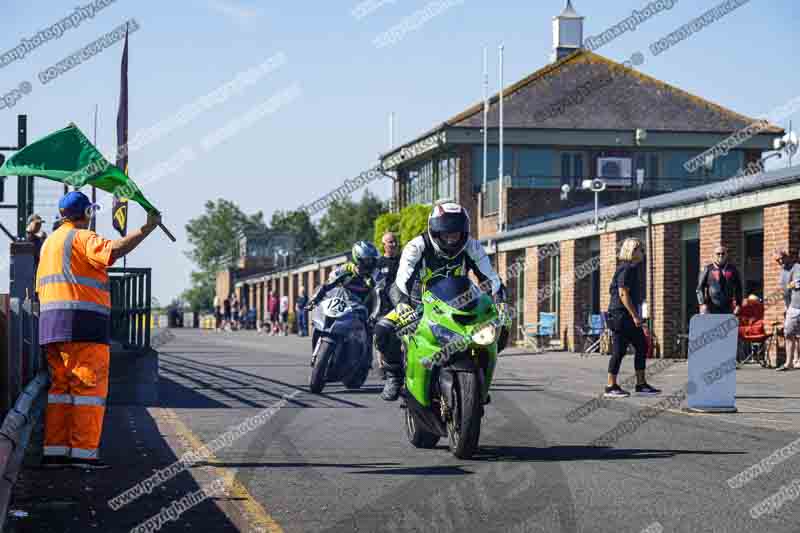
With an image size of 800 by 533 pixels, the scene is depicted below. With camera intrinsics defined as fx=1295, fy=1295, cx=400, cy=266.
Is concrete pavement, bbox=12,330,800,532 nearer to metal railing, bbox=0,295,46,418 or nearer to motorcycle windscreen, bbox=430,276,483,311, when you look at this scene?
metal railing, bbox=0,295,46,418

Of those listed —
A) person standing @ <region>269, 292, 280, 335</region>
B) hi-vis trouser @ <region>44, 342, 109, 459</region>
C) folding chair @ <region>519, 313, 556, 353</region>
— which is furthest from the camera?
person standing @ <region>269, 292, 280, 335</region>

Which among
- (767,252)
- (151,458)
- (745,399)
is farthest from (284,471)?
(767,252)

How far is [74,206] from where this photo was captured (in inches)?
341

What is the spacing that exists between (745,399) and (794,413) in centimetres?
196

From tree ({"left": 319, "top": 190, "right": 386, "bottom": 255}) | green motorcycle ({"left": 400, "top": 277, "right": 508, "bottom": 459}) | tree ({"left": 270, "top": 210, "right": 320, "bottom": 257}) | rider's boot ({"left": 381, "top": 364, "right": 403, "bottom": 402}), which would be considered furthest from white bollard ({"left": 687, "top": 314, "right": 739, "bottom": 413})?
tree ({"left": 270, "top": 210, "right": 320, "bottom": 257})

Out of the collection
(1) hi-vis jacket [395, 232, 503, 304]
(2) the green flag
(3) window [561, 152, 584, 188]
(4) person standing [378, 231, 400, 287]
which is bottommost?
(1) hi-vis jacket [395, 232, 503, 304]

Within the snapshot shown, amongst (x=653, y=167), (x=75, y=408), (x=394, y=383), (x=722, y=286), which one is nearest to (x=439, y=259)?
(x=394, y=383)

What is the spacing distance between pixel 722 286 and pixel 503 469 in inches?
Answer: 398

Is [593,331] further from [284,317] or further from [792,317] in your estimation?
[284,317]

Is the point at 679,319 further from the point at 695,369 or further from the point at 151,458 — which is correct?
the point at 151,458

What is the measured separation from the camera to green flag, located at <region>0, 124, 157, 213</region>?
28.5ft

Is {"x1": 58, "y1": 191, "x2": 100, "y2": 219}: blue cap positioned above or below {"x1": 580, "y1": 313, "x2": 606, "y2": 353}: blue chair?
above

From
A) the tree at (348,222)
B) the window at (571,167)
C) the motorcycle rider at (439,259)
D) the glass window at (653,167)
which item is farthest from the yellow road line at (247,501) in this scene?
the tree at (348,222)

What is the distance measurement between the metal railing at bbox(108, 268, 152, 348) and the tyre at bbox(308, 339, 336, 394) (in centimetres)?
225
